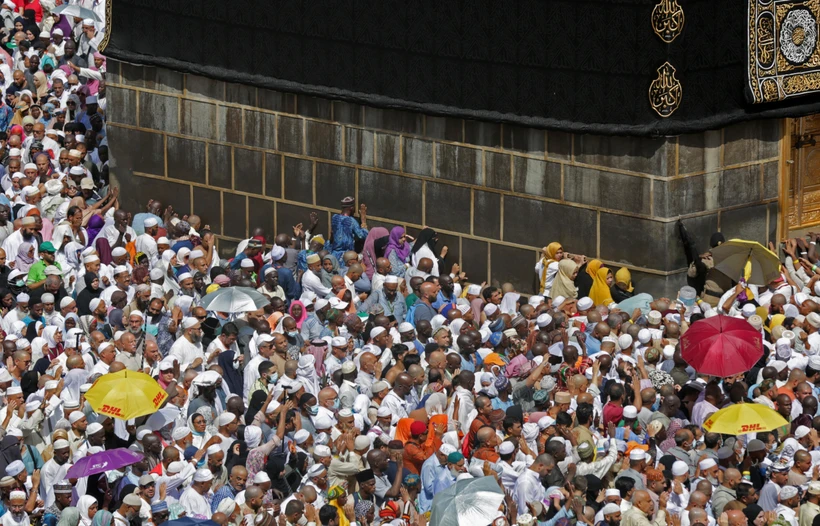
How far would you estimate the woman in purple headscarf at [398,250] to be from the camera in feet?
→ 78.0

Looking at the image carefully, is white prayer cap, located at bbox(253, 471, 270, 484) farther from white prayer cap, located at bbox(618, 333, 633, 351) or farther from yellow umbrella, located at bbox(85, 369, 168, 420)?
white prayer cap, located at bbox(618, 333, 633, 351)

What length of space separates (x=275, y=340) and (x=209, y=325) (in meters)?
1.51

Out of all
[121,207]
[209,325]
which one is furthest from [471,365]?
[121,207]

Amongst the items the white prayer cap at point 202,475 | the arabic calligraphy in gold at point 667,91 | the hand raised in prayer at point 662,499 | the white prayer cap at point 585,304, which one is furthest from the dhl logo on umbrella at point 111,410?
the arabic calligraphy in gold at point 667,91

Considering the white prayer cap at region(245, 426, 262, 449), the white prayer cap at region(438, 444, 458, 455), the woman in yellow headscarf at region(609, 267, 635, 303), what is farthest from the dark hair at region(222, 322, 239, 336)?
the woman in yellow headscarf at region(609, 267, 635, 303)

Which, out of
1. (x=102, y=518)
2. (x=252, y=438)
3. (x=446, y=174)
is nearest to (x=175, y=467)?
(x=252, y=438)

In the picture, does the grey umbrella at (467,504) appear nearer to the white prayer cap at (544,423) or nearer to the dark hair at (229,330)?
the white prayer cap at (544,423)

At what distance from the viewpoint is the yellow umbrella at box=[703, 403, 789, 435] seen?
1745cm

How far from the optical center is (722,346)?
734 inches

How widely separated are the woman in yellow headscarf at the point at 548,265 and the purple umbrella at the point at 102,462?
725 cm

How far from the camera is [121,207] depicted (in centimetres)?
2822

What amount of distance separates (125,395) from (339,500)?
8.33 ft

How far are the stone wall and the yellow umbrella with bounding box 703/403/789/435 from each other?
5205 mm

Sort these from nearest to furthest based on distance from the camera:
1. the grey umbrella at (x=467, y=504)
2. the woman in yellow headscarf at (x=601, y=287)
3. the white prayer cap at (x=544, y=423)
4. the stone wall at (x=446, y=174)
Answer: the grey umbrella at (x=467, y=504), the white prayer cap at (x=544, y=423), the woman in yellow headscarf at (x=601, y=287), the stone wall at (x=446, y=174)
